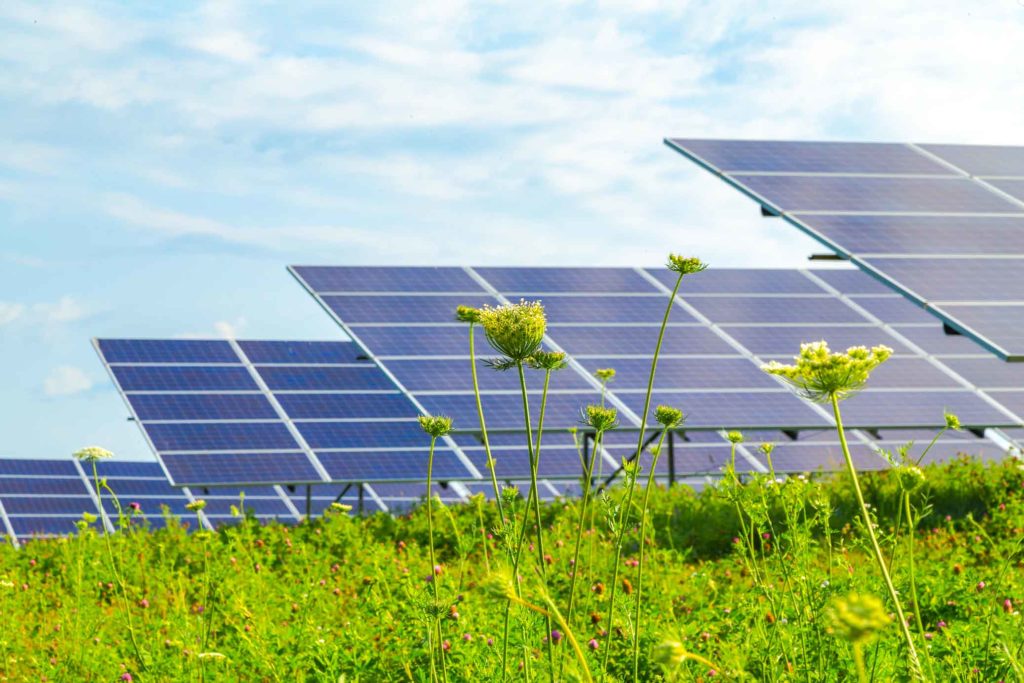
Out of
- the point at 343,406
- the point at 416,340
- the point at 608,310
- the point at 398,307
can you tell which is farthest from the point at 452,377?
the point at 343,406

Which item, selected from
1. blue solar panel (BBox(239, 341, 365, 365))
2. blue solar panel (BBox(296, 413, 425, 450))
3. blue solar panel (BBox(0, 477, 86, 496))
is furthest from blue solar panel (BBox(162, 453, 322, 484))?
blue solar panel (BBox(0, 477, 86, 496))

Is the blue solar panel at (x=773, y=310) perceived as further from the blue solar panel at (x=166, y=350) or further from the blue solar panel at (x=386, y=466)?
the blue solar panel at (x=166, y=350)

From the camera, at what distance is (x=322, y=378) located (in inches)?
881

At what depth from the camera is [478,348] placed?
19406 mm

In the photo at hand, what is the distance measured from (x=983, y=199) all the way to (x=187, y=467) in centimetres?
1286

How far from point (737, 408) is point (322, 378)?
9.86 m

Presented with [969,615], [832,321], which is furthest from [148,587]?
[832,321]

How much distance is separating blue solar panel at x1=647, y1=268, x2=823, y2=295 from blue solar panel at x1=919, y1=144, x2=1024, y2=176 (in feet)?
11.4

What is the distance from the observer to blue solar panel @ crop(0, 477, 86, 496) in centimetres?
2581

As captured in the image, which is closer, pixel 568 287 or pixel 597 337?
pixel 597 337

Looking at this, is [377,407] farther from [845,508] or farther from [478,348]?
[845,508]

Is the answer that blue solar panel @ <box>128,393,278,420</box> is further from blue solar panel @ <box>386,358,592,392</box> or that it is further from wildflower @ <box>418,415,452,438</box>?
wildflower @ <box>418,415,452,438</box>

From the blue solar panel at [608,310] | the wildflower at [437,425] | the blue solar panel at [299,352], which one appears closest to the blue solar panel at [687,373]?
the blue solar panel at [608,310]

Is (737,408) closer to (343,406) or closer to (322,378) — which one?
(343,406)
